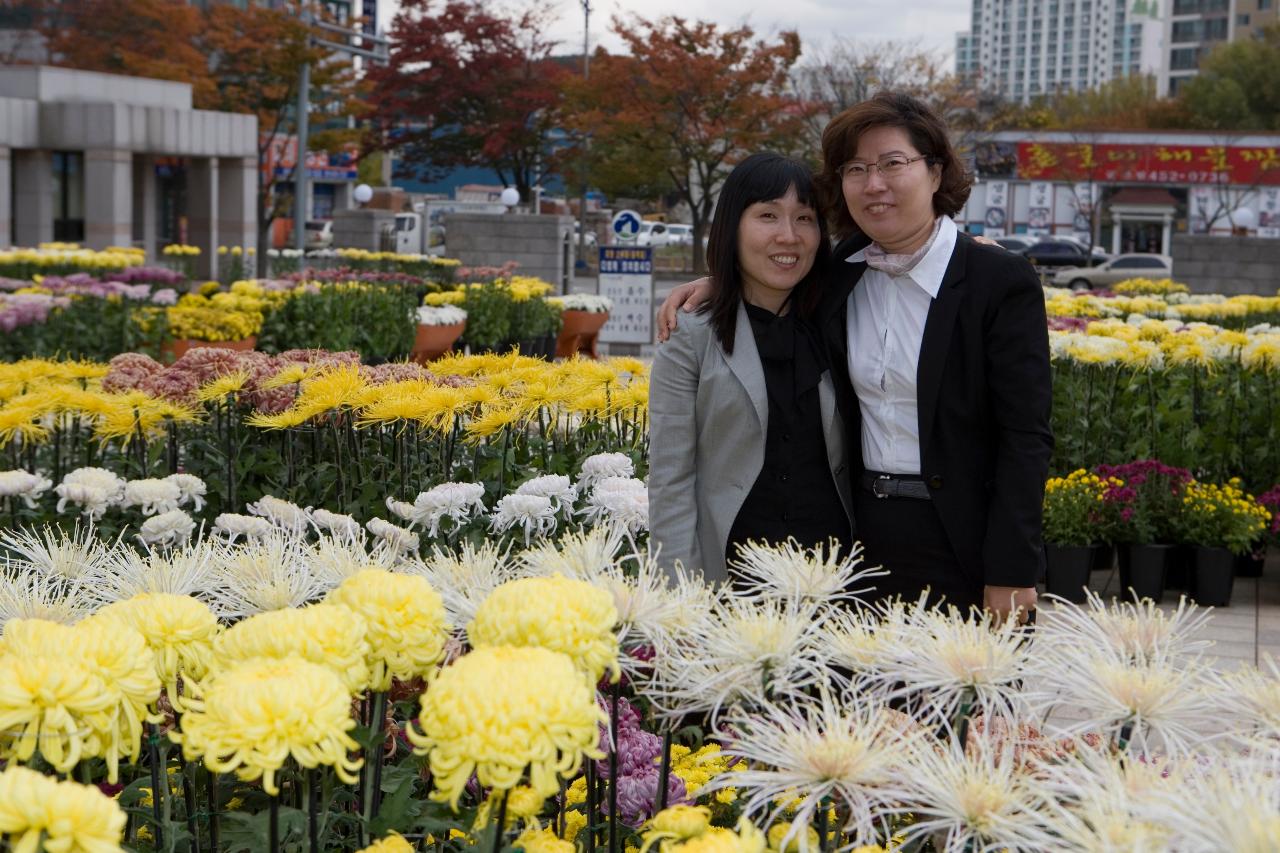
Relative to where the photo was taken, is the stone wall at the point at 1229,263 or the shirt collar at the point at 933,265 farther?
the stone wall at the point at 1229,263

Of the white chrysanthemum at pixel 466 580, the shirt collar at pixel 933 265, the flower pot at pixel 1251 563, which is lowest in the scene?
the flower pot at pixel 1251 563

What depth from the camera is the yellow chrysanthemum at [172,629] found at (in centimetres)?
161

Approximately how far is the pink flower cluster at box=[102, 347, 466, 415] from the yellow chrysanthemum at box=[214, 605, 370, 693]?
3.25 m

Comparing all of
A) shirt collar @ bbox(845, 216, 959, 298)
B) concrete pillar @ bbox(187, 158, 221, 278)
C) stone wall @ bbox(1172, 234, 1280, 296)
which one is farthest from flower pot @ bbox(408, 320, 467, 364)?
concrete pillar @ bbox(187, 158, 221, 278)

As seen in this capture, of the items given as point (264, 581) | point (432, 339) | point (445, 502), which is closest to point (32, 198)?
point (432, 339)

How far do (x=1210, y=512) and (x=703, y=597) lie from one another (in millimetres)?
5735

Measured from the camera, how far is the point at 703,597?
1.92m

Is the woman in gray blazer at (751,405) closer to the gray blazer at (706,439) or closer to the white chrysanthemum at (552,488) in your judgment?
the gray blazer at (706,439)

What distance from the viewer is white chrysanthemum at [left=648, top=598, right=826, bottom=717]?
1649 millimetres

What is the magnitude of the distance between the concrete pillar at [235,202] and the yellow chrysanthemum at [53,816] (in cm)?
3124

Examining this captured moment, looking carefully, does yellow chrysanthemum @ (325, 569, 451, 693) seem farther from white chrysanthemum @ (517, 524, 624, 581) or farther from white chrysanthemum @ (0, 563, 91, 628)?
white chrysanthemum @ (0, 563, 91, 628)

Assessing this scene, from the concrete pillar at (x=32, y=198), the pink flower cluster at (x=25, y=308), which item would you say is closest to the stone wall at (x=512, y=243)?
the concrete pillar at (x=32, y=198)

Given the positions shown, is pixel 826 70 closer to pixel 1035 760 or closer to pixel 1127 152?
pixel 1127 152

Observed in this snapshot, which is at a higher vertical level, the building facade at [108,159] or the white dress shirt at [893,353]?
the building facade at [108,159]
